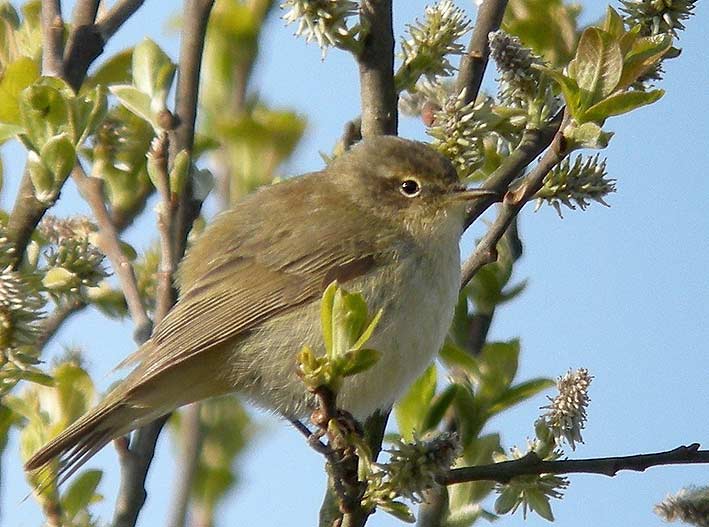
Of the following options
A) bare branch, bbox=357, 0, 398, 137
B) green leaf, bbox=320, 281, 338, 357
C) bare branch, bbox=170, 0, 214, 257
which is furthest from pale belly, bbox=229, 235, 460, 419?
green leaf, bbox=320, 281, 338, 357

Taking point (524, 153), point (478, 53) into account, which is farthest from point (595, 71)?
point (478, 53)

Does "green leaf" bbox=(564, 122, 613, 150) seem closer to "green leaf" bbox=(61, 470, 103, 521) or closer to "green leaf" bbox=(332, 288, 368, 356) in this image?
"green leaf" bbox=(332, 288, 368, 356)

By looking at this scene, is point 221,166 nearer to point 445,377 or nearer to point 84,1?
point 84,1

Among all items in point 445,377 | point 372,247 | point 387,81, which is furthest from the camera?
point 372,247

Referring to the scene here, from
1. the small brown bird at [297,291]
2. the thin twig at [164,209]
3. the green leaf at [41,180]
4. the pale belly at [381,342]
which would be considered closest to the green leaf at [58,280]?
the green leaf at [41,180]

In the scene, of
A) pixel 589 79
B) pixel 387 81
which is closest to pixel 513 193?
pixel 589 79

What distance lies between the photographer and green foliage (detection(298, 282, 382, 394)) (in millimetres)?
1978

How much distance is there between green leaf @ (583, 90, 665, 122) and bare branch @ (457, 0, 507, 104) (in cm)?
66

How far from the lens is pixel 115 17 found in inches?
129

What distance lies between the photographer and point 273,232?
3615 mm

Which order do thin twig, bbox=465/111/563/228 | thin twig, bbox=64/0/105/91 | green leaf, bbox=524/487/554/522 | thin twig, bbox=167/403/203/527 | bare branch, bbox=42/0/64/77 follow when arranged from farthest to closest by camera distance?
thin twig, bbox=64/0/105/91 → bare branch, bbox=42/0/64/77 → thin twig, bbox=465/111/563/228 → green leaf, bbox=524/487/554/522 → thin twig, bbox=167/403/203/527

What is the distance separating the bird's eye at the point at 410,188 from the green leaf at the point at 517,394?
883 millimetres

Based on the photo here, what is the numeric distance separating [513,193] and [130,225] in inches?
61.3

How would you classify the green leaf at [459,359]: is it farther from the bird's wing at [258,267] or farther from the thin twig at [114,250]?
the thin twig at [114,250]
